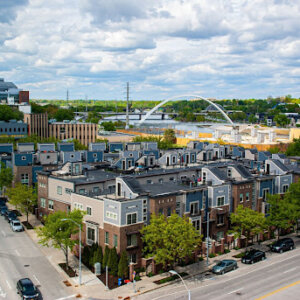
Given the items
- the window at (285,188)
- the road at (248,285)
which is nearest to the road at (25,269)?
the road at (248,285)

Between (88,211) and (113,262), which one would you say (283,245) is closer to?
(113,262)

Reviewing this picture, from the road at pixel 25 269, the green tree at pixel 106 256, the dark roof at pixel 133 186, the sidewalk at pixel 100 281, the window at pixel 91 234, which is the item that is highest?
the dark roof at pixel 133 186

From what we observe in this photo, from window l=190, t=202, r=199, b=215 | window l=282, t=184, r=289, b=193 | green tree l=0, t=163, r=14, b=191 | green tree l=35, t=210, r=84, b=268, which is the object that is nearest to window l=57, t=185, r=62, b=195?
green tree l=35, t=210, r=84, b=268

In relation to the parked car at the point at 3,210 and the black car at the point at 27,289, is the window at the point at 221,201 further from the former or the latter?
the parked car at the point at 3,210

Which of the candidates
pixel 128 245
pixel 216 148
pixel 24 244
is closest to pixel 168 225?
pixel 128 245

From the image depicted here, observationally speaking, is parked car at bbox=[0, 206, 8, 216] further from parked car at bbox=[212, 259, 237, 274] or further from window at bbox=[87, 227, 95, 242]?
parked car at bbox=[212, 259, 237, 274]
